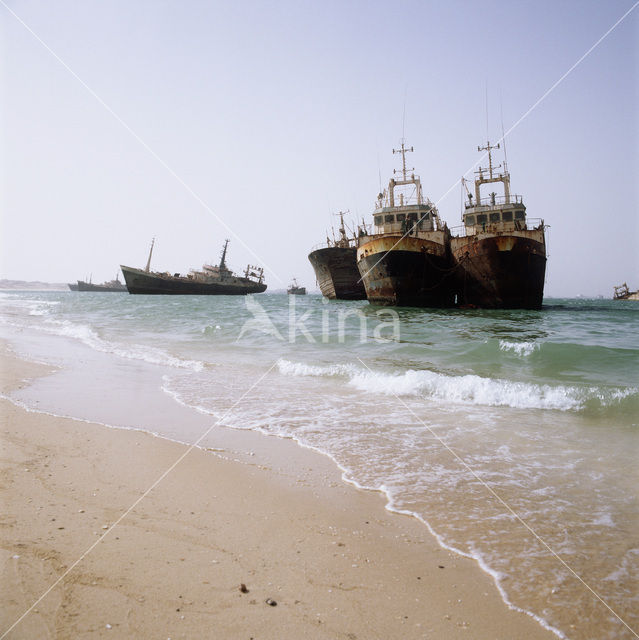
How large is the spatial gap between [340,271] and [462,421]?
31.7 meters

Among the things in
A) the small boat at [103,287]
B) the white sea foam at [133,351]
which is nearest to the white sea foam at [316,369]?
the white sea foam at [133,351]

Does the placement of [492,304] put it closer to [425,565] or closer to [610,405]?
[610,405]

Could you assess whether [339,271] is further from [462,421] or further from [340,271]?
[462,421]

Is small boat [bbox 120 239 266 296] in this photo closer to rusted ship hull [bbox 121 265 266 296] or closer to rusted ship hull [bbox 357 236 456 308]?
rusted ship hull [bbox 121 265 266 296]

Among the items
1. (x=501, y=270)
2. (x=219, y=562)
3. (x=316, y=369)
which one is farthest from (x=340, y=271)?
(x=219, y=562)

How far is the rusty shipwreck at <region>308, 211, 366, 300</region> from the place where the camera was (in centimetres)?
3605

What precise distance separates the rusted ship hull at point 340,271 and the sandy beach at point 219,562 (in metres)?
33.1

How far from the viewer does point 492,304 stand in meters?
25.3

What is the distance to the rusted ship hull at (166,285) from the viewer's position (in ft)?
212

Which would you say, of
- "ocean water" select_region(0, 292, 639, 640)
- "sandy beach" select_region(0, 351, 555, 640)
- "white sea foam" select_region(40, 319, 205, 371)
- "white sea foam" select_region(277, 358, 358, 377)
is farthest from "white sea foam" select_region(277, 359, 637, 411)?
"sandy beach" select_region(0, 351, 555, 640)

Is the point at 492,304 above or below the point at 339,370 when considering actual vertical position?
above

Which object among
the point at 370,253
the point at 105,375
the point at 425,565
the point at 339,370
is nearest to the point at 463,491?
the point at 425,565

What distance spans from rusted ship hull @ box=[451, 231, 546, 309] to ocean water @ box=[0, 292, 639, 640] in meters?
11.9

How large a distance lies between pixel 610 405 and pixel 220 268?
73613 mm
